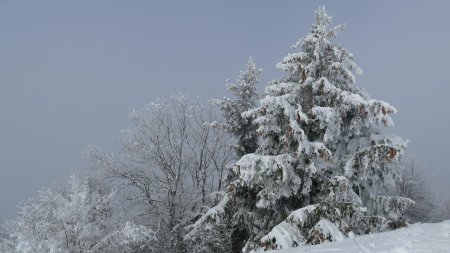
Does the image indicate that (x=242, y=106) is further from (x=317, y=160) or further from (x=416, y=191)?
(x=416, y=191)

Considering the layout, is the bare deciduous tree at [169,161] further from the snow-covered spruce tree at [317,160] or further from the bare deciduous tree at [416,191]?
the bare deciduous tree at [416,191]

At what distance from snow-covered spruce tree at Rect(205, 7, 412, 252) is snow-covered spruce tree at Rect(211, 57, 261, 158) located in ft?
17.7

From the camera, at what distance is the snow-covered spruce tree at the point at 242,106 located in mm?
21734

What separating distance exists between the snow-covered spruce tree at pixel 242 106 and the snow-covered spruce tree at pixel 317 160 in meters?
5.40

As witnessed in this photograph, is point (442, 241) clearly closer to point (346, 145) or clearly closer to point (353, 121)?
point (353, 121)

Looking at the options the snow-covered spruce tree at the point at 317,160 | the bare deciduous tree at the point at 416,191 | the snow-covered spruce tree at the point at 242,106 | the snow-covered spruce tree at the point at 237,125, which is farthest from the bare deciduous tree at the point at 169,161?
the bare deciduous tree at the point at 416,191

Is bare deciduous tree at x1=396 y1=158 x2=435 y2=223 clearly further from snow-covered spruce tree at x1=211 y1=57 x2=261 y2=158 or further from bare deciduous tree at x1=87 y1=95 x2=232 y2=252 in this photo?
snow-covered spruce tree at x1=211 y1=57 x2=261 y2=158

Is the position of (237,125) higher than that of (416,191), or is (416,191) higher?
(237,125)

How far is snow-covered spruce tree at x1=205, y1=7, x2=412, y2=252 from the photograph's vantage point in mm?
12750

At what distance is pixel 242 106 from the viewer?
22047 millimetres

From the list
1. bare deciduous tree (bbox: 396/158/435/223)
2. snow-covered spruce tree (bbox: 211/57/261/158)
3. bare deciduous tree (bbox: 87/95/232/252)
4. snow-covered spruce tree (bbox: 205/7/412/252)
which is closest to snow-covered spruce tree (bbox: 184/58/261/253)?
snow-covered spruce tree (bbox: 211/57/261/158)

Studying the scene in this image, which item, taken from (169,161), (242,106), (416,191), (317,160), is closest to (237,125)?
(242,106)

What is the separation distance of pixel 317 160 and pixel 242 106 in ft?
26.1

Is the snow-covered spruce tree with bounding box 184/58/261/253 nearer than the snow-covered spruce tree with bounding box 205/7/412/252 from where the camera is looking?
No
